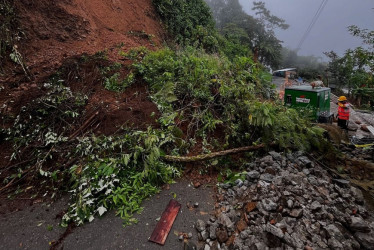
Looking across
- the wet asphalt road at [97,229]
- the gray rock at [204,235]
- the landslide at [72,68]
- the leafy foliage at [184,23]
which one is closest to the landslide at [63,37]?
the landslide at [72,68]

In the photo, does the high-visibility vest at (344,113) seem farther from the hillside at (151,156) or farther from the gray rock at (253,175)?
the gray rock at (253,175)

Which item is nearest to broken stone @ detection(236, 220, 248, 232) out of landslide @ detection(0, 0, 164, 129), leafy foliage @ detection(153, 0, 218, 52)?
landslide @ detection(0, 0, 164, 129)

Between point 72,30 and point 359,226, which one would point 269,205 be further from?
point 72,30

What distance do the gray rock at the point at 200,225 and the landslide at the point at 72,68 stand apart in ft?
6.57

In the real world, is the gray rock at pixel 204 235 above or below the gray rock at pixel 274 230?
below

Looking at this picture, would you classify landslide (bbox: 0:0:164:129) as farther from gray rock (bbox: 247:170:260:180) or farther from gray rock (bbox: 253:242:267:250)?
gray rock (bbox: 253:242:267:250)

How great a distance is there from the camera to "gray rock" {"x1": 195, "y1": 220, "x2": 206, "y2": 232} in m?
2.41

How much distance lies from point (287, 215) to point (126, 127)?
2931 millimetres

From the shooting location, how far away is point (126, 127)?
3.63 meters

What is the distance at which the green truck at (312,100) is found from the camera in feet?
22.6

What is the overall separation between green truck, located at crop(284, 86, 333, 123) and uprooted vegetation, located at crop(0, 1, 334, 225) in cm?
275

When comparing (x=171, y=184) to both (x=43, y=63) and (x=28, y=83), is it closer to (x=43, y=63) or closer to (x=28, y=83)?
(x=28, y=83)

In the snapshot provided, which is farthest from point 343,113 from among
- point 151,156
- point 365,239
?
point 151,156

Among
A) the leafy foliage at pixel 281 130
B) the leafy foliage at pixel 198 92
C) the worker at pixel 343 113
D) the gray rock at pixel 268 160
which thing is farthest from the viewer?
the worker at pixel 343 113
